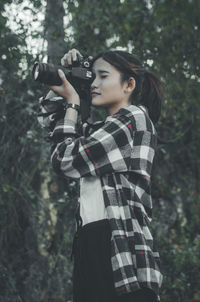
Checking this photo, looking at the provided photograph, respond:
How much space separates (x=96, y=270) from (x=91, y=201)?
0.26 meters

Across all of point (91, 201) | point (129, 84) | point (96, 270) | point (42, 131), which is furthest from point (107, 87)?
point (42, 131)

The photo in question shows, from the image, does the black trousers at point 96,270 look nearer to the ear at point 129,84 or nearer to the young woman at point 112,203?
the young woman at point 112,203

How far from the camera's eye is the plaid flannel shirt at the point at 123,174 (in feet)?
4.19

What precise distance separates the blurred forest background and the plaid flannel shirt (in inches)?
35.7

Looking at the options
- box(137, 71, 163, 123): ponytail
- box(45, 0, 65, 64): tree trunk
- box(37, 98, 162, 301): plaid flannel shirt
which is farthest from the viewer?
box(45, 0, 65, 64): tree trunk

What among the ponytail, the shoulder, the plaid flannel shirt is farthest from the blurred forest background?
the plaid flannel shirt

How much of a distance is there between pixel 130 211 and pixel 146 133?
35 centimetres

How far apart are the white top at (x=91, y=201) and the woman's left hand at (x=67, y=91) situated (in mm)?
346

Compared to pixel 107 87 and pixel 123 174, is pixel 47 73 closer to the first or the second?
pixel 107 87

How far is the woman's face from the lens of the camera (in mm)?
1580

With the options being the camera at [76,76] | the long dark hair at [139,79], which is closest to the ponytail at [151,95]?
the long dark hair at [139,79]

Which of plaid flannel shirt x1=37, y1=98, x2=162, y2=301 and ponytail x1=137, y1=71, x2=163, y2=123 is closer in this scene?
plaid flannel shirt x1=37, y1=98, x2=162, y2=301

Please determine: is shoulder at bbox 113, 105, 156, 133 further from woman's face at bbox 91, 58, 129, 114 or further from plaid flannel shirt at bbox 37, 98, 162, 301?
woman's face at bbox 91, 58, 129, 114

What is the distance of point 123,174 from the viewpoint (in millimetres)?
1412
